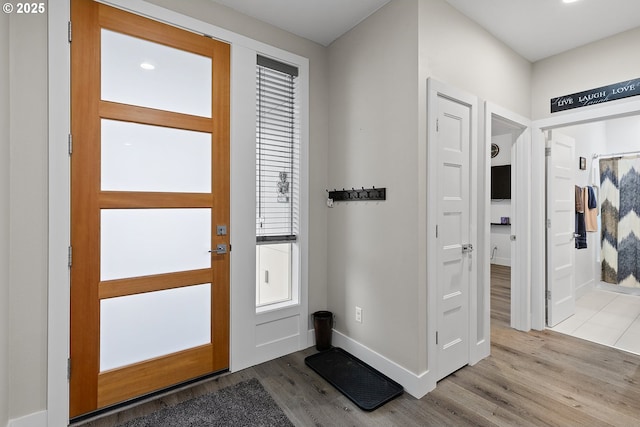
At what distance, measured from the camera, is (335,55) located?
2.82 meters

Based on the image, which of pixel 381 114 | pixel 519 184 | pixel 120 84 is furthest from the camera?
pixel 519 184

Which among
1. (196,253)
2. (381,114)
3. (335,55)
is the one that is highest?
(335,55)

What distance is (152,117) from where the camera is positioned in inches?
80.4

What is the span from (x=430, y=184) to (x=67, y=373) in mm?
2586

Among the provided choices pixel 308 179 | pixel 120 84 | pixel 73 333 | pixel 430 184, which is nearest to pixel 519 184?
pixel 430 184

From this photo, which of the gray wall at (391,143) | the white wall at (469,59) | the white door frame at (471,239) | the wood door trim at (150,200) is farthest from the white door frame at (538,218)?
the wood door trim at (150,200)

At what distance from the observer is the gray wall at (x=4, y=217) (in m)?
1.53

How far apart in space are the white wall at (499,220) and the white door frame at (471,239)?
3854 mm

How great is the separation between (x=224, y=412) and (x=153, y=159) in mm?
1737

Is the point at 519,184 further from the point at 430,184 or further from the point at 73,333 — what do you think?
the point at 73,333

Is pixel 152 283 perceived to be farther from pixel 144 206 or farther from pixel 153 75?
pixel 153 75

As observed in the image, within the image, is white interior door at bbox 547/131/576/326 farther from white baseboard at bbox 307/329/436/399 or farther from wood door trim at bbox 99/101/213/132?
wood door trim at bbox 99/101/213/132

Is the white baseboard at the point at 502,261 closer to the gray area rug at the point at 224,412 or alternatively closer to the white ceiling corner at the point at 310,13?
the white ceiling corner at the point at 310,13

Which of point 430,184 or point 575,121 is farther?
point 575,121
